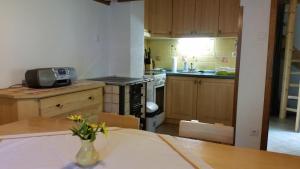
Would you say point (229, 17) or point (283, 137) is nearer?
point (283, 137)

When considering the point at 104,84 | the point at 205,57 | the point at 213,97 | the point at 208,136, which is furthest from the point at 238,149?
the point at 205,57

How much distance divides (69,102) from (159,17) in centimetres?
246

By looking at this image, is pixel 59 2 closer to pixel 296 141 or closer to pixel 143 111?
pixel 143 111

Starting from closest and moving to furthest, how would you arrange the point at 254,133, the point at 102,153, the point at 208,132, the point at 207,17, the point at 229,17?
the point at 102,153, the point at 208,132, the point at 254,133, the point at 229,17, the point at 207,17

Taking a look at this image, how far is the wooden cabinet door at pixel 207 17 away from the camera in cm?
384

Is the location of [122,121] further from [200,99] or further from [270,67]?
[200,99]

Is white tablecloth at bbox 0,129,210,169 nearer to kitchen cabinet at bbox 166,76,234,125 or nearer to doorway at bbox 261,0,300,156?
doorway at bbox 261,0,300,156

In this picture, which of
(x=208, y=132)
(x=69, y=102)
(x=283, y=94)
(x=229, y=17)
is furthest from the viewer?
(x=283, y=94)

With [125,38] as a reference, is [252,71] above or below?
below

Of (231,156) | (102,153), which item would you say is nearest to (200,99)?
(231,156)

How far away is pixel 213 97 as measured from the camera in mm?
3828

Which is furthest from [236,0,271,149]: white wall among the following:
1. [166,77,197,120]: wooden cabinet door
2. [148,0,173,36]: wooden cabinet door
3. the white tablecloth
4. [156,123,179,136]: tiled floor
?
[148,0,173,36]: wooden cabinet door

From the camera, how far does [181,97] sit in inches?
158

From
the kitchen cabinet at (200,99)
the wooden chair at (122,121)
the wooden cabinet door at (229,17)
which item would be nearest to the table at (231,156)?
the wooden chair at (122,121)
